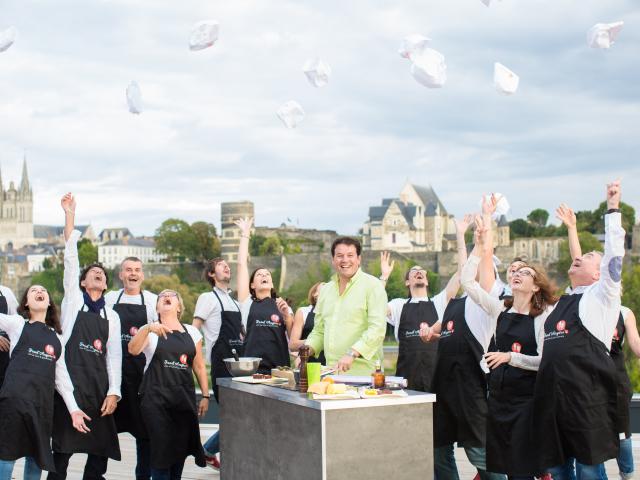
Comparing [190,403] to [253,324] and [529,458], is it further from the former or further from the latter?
[529,458]

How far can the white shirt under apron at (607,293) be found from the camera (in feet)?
17.2

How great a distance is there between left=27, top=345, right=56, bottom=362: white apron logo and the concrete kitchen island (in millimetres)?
1624

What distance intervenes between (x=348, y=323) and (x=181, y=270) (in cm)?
7686

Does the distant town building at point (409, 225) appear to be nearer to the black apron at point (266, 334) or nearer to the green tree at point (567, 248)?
the green tree at point (567, 248)

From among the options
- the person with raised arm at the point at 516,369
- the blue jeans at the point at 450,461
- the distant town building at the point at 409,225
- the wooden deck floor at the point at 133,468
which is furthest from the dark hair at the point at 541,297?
the distant town building at the point at 409,225

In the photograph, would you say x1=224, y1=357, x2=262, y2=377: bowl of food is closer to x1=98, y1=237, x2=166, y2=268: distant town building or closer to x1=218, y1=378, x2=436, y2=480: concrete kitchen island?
x1=218, y1=378, x2=436, y2=480: concrete kitchen island

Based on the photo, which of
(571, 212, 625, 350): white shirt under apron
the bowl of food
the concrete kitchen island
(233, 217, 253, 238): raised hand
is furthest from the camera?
(233, 217, 253, 238): raised hand

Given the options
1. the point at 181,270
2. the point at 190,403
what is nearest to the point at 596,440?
the point at 190,403

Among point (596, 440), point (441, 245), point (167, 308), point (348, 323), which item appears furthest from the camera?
point (441, 245)

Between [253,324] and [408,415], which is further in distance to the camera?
[253,324]

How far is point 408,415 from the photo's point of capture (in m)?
4.75

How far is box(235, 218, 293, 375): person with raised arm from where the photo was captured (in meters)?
7.28

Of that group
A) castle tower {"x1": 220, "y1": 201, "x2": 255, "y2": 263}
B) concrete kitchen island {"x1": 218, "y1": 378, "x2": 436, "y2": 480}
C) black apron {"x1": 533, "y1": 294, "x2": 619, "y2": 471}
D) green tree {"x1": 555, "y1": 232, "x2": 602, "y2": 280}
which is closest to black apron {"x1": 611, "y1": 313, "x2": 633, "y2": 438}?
black apron {"x1": 533, "y1": 294, "x2": 619, "y2": 471}

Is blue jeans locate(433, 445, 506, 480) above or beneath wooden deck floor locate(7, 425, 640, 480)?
above
